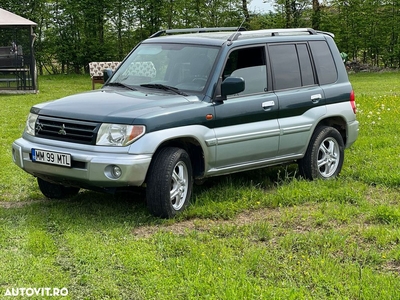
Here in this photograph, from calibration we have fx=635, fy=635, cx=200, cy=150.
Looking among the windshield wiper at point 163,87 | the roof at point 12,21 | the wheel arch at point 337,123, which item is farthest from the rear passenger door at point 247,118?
the roof at point 12,21

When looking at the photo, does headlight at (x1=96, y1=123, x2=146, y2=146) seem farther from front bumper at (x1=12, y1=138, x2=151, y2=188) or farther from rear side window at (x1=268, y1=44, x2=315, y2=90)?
rear side window at (x1=268, y1=44, x2=315, y2=90)

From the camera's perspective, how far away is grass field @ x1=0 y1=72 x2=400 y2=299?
4.34 metres

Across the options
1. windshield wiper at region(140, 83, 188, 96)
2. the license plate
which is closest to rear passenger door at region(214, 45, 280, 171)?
windshield wiper at region(140, 83, 188, 96)

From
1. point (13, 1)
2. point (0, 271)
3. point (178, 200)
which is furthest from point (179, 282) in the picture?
point (13, 1)

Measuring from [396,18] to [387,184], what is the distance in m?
26.5

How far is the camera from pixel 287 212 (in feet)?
20.2

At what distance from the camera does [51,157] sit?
584 cm

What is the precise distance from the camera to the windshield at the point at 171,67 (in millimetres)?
6656

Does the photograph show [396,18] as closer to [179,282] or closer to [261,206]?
[261,206]

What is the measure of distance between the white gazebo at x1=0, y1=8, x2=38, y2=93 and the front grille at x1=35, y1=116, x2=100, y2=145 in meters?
14.7

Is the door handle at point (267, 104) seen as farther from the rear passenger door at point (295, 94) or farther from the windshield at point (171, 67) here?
the windshield at point (171, 67)

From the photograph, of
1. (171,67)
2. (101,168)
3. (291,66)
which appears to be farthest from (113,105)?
(291,66)

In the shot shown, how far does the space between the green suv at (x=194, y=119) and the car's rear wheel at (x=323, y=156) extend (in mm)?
13

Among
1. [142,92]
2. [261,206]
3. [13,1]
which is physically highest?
[13,1]
